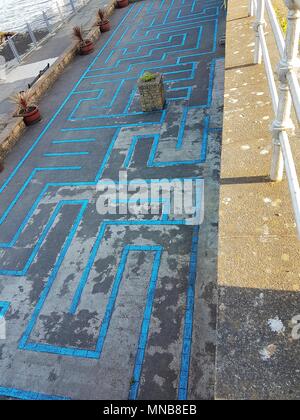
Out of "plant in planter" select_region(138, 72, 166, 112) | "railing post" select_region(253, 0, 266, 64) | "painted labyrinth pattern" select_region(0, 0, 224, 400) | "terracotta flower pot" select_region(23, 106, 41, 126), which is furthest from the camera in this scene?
"terracotta flower pot" select_region(23, 106, 41, 126)

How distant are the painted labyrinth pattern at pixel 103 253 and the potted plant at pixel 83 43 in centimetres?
370

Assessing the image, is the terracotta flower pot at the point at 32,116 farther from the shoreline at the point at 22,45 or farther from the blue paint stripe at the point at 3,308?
the shoreline at the point at 22,45

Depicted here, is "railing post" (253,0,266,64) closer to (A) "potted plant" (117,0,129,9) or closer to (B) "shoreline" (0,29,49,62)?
(B) "shoreline" (0,29,49,62)

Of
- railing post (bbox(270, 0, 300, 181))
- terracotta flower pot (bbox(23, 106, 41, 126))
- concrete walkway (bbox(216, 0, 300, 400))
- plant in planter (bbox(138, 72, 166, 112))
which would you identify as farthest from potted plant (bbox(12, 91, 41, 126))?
railing post (bbox(270, 0, 300, 181))

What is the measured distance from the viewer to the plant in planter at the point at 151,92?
8.09 m

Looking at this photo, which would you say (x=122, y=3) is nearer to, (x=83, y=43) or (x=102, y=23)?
(x=102, y=23)

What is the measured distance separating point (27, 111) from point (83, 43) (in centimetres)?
516

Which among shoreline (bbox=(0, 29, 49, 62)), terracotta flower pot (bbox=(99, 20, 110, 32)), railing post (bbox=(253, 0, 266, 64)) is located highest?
railing post (bbox=(253, 0, 266, 64))

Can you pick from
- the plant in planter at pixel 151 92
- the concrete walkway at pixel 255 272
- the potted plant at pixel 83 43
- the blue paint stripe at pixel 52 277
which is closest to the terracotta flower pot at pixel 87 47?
the potted plant at pixel 83 43

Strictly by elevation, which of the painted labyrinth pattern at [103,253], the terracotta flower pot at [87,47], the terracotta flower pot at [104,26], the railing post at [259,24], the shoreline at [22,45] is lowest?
the painted labyrinth pattern at [103,253]

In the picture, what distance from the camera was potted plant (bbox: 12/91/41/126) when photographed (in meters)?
9.77

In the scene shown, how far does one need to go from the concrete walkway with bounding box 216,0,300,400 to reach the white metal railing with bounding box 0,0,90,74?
46.1ft

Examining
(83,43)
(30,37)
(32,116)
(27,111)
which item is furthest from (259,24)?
(30,37)

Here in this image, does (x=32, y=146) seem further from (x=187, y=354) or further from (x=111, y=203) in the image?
(x=187, y=354)
